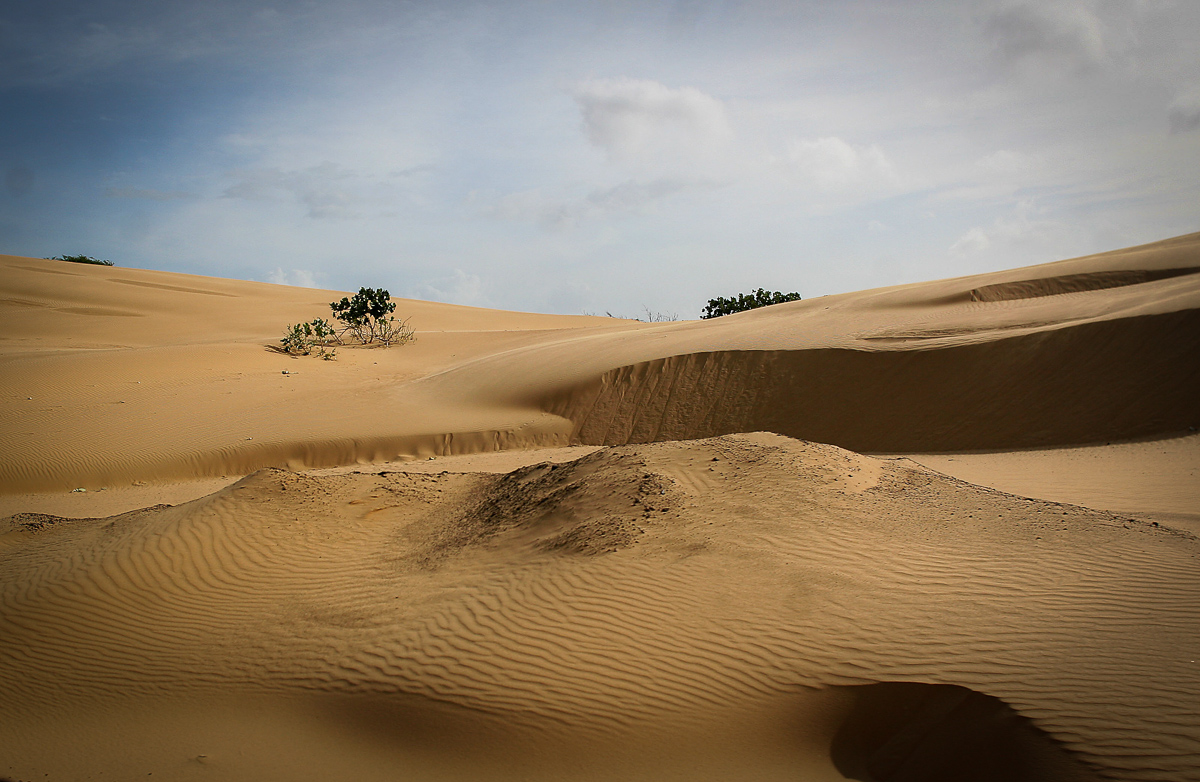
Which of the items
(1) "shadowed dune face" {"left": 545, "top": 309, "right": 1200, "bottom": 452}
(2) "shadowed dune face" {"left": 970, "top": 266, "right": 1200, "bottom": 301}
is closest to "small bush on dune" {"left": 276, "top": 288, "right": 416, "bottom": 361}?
(1) "shadowed dune face" {"left": 545, "top": 309, "right": 1200, "bottom": 452}

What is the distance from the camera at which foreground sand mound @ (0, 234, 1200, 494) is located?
12.9m

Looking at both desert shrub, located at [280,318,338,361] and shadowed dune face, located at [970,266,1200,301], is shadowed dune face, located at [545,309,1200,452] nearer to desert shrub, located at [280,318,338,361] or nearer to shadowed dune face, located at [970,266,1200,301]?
shadowed dune face, located at [970,266,1200,301]

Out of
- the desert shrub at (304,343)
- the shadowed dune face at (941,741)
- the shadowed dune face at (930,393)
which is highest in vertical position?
the desert shrub at (304,343)

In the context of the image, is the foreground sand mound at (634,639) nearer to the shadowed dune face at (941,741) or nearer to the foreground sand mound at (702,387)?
the shadowed dune face at (941,741)

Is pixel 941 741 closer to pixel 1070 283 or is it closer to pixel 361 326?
pixel 1070 283

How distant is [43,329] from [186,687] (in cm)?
2833

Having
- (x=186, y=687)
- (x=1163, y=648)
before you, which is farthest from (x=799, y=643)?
(x=186, y=687)

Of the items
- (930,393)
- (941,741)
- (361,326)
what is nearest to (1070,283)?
(930,393)

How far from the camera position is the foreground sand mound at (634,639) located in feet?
13.8

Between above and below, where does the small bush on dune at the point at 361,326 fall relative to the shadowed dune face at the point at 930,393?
above

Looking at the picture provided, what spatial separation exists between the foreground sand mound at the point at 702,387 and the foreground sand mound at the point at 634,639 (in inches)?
246

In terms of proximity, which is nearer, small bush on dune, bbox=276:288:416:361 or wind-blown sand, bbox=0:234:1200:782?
wind-blown sand, bbox=0:234:1200:782

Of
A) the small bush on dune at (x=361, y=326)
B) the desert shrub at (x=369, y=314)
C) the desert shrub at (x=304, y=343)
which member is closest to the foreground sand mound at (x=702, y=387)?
the desert shrub at (x=304, y=343)

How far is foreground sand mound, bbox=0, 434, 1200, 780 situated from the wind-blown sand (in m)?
0.02
